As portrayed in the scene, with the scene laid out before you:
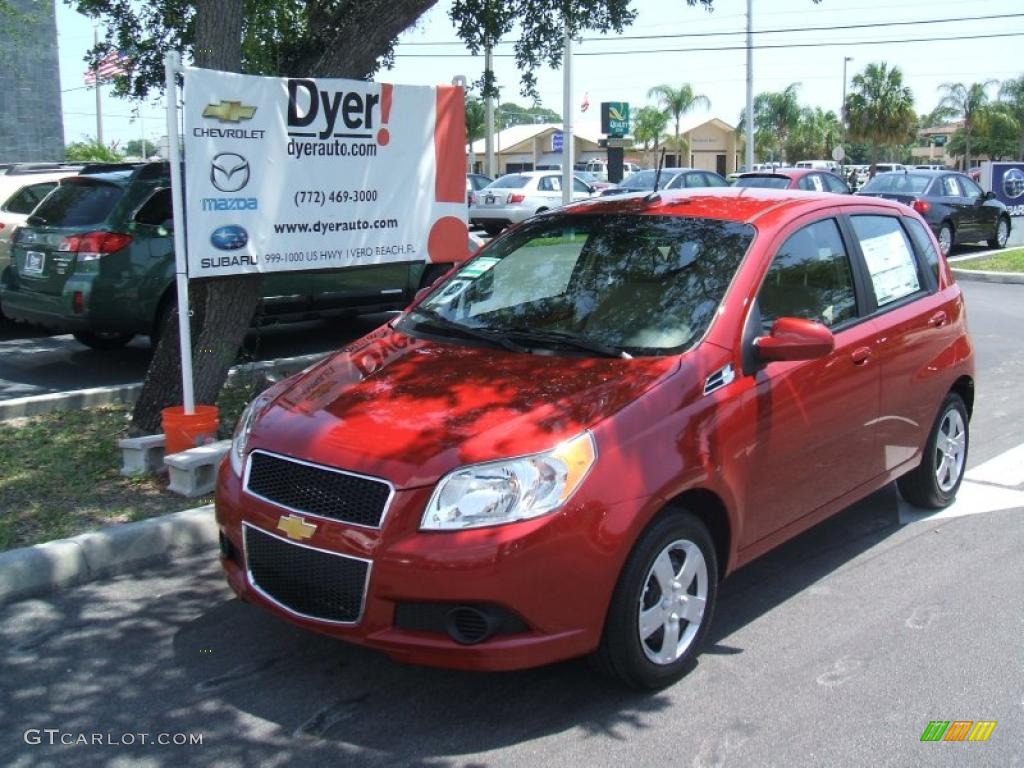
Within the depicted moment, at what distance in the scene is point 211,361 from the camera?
254 inches

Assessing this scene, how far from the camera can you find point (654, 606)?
3631 millimetres

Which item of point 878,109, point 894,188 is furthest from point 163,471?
point 878,109

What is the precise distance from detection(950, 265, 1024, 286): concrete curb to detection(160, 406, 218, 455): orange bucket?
43.5 ft

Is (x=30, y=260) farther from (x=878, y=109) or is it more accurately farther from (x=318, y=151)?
(x=878, y=109)

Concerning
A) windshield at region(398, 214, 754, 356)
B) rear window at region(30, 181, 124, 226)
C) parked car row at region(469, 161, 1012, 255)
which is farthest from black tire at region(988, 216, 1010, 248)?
windshield at region(398, 214, 754, 356)

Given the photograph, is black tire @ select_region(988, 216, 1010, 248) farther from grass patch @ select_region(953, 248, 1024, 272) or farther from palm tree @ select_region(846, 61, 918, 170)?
palm tree @ select_region(846, 61, 918, 170)

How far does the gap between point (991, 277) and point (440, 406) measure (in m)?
14.9

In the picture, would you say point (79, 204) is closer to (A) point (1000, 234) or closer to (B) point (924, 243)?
(B) point (924, 243)

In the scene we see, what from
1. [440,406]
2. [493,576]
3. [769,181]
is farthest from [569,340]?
[769,181]

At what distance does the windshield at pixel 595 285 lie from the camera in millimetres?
4152

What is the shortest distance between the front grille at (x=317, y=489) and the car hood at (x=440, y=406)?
0.04 metres

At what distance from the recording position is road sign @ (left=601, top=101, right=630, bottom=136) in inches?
821

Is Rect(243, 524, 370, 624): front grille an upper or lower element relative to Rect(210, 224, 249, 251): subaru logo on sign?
lower

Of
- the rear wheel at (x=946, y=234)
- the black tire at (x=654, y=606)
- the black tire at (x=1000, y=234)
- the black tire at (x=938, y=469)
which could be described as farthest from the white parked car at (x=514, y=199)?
the black tire at (x=654, y=606)
